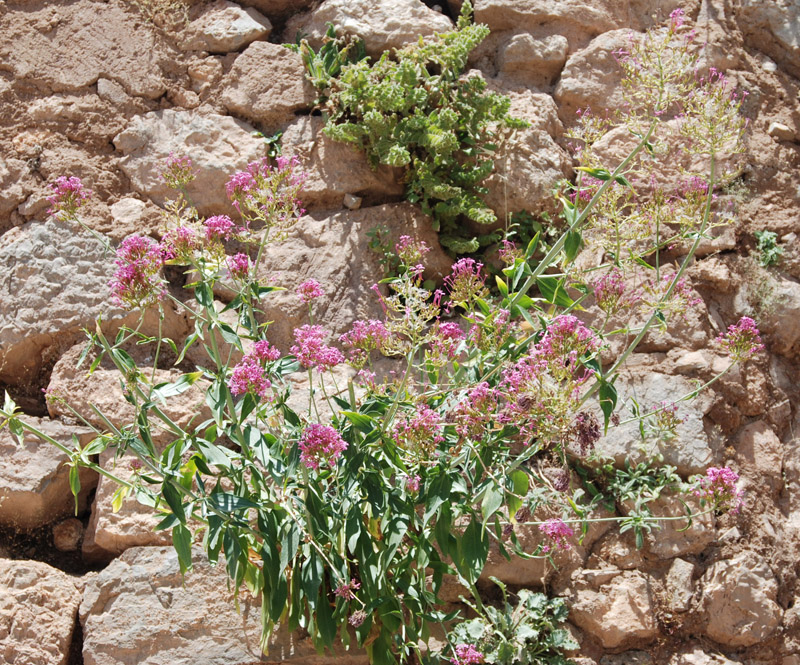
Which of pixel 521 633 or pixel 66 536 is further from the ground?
pixel 521 633

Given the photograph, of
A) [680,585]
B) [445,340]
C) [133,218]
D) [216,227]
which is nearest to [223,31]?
[133,218]

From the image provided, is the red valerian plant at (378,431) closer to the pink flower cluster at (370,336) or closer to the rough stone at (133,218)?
the pink flower cluster at (370,336)

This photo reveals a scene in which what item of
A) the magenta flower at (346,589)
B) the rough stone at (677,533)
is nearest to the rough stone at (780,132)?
the rough stone at (677,533)

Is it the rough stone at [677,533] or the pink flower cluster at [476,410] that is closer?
the pink flower cluster at [476,410]

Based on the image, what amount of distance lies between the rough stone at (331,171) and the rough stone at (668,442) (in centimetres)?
179

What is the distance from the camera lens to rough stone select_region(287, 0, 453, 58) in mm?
5137

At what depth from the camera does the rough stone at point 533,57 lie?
5297mm

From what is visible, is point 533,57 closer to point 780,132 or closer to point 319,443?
point 780,132

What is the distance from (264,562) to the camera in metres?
3.35

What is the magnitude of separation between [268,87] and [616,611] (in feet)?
11.5

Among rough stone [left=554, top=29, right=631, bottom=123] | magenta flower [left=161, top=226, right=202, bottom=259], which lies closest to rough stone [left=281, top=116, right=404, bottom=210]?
rough stone [left=554, top=29, right=631, bottom=123]

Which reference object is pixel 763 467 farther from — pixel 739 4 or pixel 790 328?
pixel 739 4

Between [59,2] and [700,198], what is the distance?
13.0ft

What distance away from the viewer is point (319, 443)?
2.95 meters
